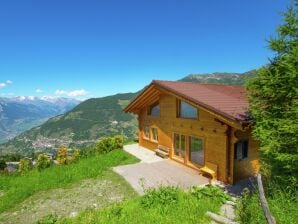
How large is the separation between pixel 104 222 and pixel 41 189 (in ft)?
27.7

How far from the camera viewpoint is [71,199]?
14.0 meters

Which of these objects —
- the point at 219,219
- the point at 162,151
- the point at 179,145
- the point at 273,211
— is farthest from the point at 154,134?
the point at 273,211

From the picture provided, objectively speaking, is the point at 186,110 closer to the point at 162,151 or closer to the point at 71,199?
the point at 162,151

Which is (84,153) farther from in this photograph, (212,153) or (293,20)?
(293,20)

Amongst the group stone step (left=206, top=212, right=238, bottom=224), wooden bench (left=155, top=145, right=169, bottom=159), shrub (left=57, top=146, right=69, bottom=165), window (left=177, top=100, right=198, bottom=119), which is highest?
window (left=177, top=100, right=198, bottom=119)

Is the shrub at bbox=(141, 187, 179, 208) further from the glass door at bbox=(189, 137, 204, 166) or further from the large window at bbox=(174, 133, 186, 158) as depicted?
the large window at bbox=(174, 133, 186, 158)

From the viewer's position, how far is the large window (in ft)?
63.6

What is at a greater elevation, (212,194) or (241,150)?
(241,150)

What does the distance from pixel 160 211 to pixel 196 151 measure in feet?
29.2

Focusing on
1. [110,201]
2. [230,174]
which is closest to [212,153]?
[230,174]

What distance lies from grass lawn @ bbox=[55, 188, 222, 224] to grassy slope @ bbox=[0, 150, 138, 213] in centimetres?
663

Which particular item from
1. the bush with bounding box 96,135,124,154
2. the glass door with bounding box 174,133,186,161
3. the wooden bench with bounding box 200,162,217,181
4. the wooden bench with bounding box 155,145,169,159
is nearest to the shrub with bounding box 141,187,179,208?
the wooden bench with bounding box 200,162,217,181

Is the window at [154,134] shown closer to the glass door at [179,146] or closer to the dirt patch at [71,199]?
the glass door at [179,146]

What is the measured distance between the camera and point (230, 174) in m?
15.0
